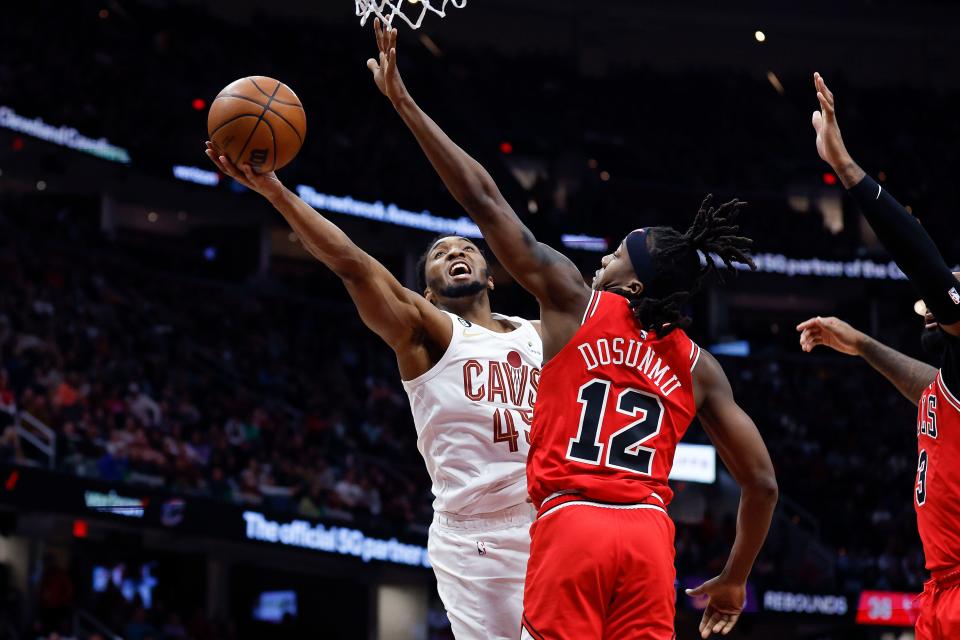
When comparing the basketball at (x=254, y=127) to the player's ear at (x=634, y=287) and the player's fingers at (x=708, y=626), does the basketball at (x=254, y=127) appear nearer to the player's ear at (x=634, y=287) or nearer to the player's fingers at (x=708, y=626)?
the player's ear at (x=634, y=287)

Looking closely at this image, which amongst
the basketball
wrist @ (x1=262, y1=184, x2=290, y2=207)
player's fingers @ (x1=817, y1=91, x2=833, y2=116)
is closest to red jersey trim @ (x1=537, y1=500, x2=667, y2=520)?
player's fingers @ (x1=817, y1=91, x2=833, y2=116)

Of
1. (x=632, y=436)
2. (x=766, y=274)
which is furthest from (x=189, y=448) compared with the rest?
(x=766, y=274)

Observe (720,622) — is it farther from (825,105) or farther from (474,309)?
(825,105)

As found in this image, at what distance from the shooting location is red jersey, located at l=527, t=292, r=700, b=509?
167 inches

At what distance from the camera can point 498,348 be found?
5.51 m

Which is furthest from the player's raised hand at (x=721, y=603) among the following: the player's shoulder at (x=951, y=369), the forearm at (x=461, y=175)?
the forearm at (x=461, y=175)

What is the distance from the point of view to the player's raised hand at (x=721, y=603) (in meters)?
4.75

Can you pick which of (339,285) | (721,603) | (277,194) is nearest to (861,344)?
(721,603)

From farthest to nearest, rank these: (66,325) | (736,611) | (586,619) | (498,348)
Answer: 1. (66,325)
2. (498,348)
3. (736,611)
4. (586,619)

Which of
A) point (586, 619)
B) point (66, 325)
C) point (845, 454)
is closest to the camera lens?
point (586, 619)

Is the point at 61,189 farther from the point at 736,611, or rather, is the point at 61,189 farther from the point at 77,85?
the point at 736,611

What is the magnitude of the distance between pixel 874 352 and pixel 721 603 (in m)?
1.46

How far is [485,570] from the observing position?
5273 millimetres

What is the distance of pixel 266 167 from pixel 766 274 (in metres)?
25.9
